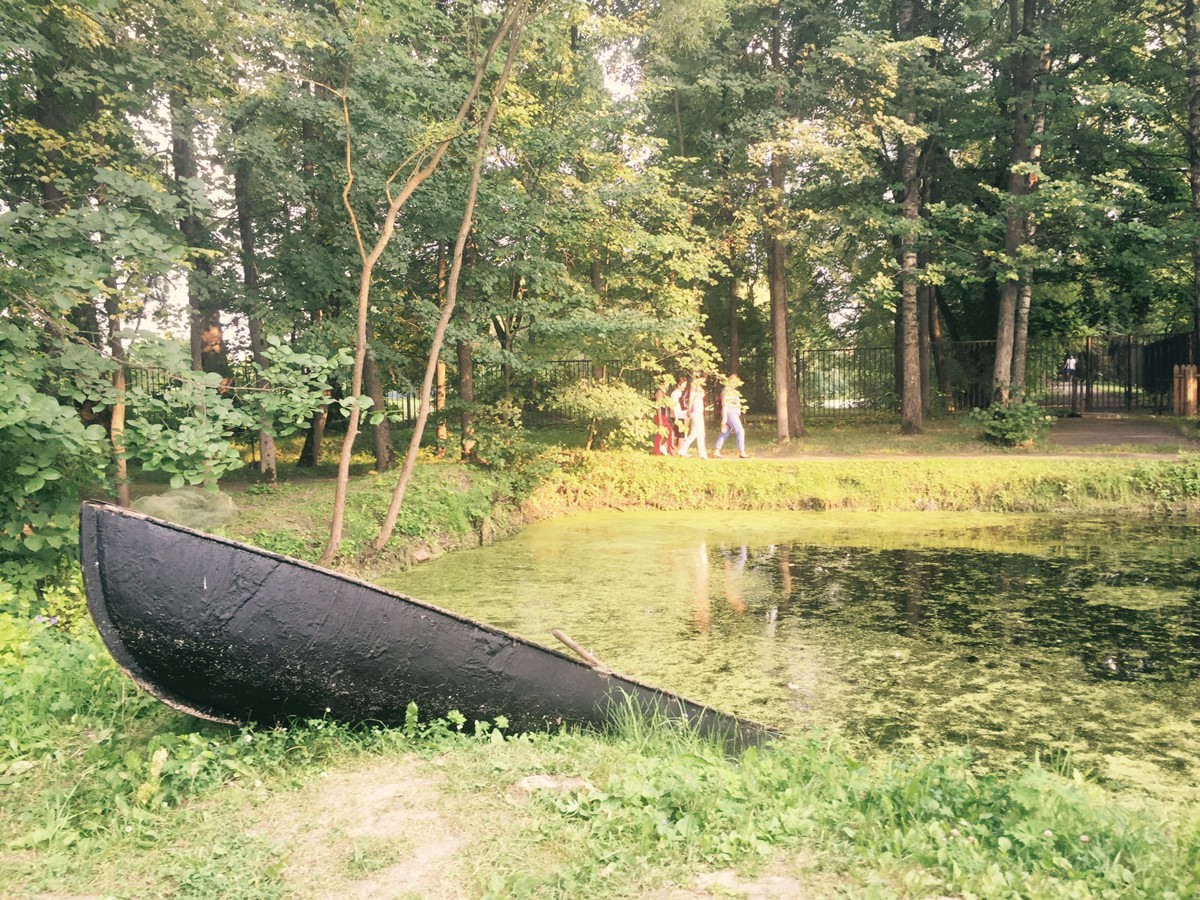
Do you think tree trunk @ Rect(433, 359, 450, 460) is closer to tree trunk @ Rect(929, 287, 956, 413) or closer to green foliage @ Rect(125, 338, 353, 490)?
green foliage @ Rect(125, 338, 353, 490)

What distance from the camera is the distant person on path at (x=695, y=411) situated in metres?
12.6

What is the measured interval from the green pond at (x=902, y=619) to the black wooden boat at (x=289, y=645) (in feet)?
5.21

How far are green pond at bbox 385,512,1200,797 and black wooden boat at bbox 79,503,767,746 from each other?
5.21ft

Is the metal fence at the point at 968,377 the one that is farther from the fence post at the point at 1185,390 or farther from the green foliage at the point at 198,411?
the green foliage at the point at 198,411

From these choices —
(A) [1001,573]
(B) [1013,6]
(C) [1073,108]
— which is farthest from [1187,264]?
(A) [1001,573]

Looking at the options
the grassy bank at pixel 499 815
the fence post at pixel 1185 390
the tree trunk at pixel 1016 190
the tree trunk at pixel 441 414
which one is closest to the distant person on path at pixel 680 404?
the tree trunk at pixel 441 414

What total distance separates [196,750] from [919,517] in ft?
30.5

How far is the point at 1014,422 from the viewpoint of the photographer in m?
12.6

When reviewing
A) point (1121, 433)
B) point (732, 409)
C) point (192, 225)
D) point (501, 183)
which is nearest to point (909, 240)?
point (732, 409)

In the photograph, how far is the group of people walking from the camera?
12477 mm

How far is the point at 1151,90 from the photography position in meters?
13.7

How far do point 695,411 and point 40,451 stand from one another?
9.28 meters

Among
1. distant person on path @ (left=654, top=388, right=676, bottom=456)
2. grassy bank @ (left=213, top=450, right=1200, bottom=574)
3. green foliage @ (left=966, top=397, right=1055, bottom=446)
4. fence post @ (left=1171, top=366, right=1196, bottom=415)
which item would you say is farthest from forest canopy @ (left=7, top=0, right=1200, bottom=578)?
fence post @ (left=1171, top=366, right=1196, bottom=415)

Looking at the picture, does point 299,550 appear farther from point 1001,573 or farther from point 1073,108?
point 1073,108
